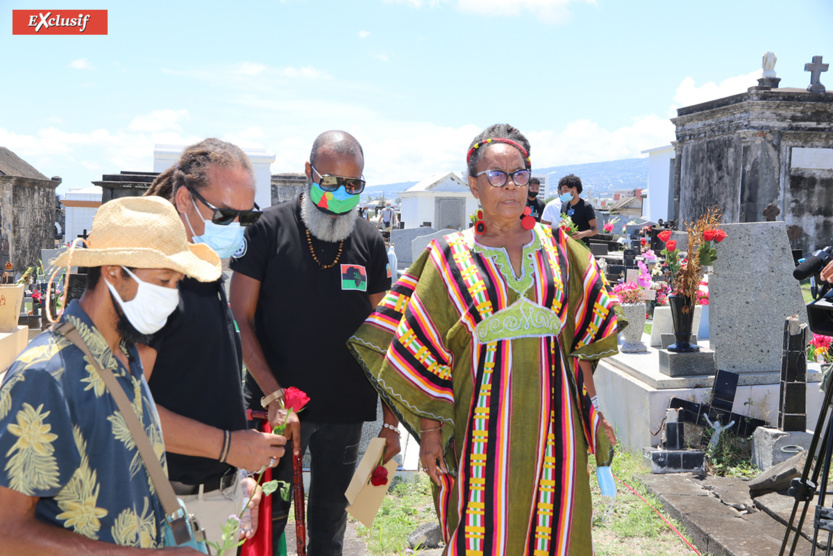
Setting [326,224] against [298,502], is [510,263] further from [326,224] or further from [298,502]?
[298,502]

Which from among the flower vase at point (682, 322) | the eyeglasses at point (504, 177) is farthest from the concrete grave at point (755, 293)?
the eyeglasses at point (504, 177)

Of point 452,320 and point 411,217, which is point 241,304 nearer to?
point 452,320

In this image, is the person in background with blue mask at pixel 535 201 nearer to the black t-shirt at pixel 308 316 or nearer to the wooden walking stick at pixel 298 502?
the black t-shirt at pixel 308 316

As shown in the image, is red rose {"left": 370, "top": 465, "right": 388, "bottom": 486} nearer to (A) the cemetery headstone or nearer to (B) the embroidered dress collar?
(B) the embroidered dress collar

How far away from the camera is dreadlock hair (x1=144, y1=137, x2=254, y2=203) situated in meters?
2.72

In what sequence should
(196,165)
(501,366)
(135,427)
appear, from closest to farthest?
1. (135,427)
2. (196,165)
3. (501,366)

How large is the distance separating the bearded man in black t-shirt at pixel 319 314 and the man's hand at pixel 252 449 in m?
0.72

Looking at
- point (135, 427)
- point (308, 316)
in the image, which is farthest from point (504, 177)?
point (135, 427)

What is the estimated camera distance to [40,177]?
22.5 metres

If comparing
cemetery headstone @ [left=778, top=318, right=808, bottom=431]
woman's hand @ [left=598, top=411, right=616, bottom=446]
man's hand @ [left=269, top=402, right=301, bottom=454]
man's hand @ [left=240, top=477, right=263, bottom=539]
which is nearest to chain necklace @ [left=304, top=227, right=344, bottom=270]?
man's hand @ [left=269, top=402, right=301, bottom=454]

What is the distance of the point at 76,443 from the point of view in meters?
1.53

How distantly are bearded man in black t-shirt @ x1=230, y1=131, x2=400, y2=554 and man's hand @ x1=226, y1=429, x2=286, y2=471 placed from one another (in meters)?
0.72

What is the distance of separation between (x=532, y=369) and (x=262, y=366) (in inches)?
44.8

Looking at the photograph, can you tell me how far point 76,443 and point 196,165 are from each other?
4.74 ft
